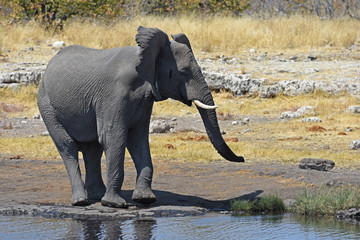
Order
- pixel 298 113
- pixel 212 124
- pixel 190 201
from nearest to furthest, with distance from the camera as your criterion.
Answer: pixel 212 124 → pixel 190 201 → pixel 298 113

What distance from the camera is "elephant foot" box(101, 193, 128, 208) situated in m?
8.43

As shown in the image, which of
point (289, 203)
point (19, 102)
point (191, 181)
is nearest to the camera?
point (289, 203)

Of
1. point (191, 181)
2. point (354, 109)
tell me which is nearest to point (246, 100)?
point (354, 109)

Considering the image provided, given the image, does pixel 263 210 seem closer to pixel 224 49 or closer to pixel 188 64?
pixel 188 64

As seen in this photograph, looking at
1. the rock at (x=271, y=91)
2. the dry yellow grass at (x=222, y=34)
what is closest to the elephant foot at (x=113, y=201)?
the rock at (x=271, y=91)

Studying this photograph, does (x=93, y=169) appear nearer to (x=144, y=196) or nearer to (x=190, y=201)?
(x=144, y=196)

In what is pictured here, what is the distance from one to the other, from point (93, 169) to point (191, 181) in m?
1.76

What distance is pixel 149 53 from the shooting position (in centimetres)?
800

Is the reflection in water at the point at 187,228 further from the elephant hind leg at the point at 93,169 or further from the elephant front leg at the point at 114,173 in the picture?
the elephant hind leg at the point at 93,169

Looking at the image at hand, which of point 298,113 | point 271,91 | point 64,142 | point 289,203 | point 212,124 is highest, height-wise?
point 271,91

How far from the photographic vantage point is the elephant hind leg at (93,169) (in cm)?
914

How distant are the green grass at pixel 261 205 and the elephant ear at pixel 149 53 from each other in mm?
1602

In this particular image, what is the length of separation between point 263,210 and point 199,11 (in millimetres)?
21455

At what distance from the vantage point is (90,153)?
30.0ft
